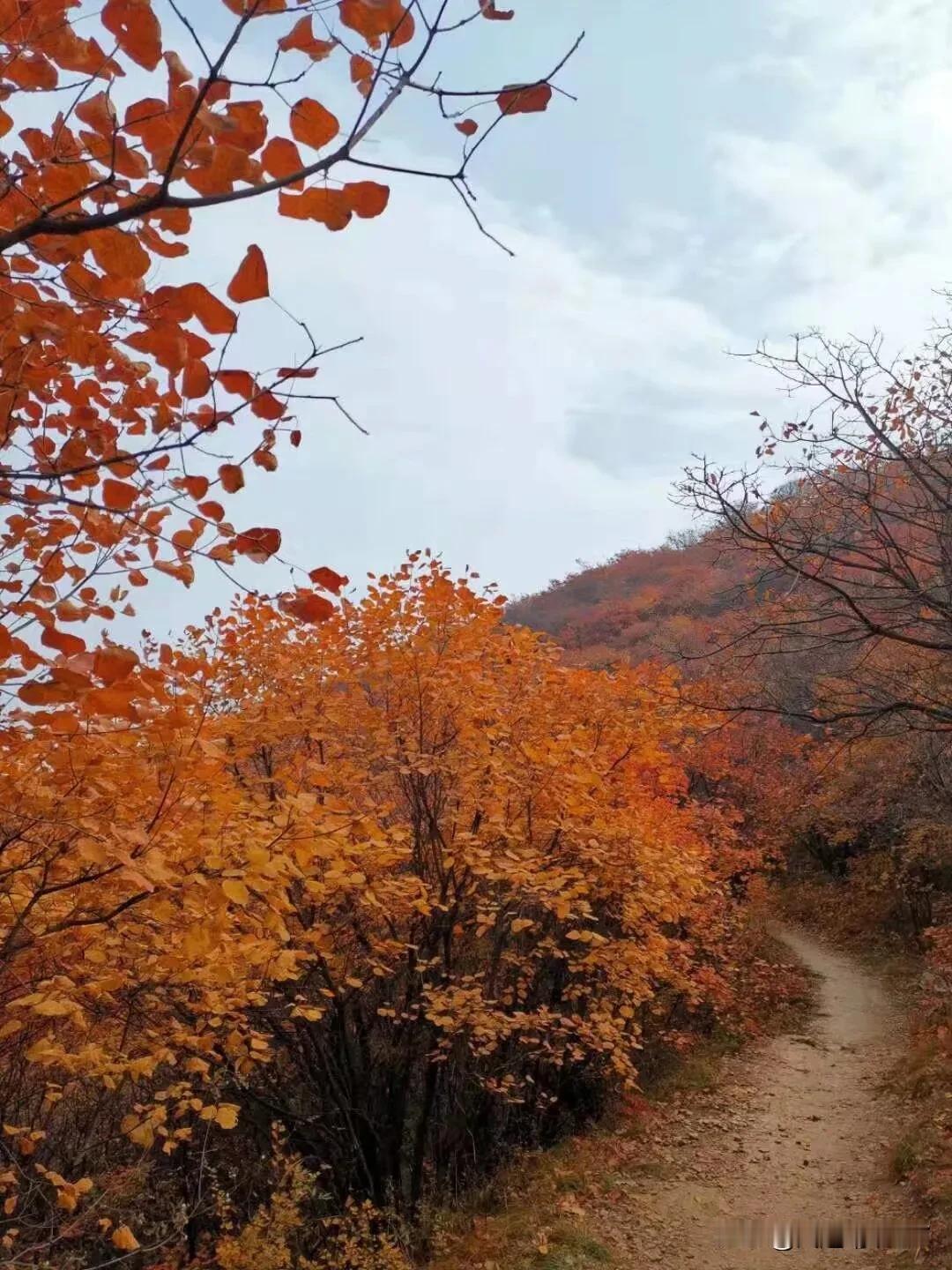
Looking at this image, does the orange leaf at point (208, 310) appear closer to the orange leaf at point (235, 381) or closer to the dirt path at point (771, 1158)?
the orange leaf at point (235, 381)

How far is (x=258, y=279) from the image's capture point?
1.60 m

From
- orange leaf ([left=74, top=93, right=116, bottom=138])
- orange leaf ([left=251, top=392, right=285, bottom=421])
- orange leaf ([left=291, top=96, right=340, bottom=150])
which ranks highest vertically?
orange leaf ([left=74, top=93, right=116, bottom=138])

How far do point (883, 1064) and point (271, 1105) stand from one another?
7.52 m

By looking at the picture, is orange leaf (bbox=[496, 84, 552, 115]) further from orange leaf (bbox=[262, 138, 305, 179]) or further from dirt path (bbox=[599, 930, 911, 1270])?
dirt path (bbox=[599, 930, 911, 1270])

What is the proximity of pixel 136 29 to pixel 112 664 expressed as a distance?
115 centimetres

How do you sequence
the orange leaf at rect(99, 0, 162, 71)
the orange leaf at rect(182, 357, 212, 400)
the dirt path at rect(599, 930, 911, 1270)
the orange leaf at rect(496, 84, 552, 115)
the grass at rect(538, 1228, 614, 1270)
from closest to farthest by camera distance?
the orange leaf at rect(99, 0, 162, 71) < the orange leaf at rect(496, 84, 552, 115) < the orange leaf at rect(182, 357, 212, 400) < the grass at rect(538, 1228, 614, 1270) < the dirt path at rect(599, 930, 911, 1270)

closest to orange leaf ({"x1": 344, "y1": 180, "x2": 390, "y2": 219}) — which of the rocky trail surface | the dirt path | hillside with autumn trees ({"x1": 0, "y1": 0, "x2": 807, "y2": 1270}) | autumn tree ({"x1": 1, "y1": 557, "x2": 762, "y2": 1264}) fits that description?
hillside with autumn trees ({"x1": 0, "y1": 0, "x2": 807, "y2": 1270})

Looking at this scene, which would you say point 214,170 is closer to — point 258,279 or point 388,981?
point 258,279

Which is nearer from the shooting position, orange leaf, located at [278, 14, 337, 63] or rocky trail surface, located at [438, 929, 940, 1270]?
orange leaf, located at [278, 14, 337, 63]

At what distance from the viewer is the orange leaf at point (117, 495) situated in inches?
78.1

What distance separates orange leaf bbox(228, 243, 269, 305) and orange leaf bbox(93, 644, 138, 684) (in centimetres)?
72

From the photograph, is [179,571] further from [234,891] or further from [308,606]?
[234,891]

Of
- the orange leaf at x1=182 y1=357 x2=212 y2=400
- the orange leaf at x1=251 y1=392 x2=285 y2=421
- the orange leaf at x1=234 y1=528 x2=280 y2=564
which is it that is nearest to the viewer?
the orange leaf at x1=182 y1=357 x2=212 y2=400

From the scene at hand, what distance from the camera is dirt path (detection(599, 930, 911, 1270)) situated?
6102mm
